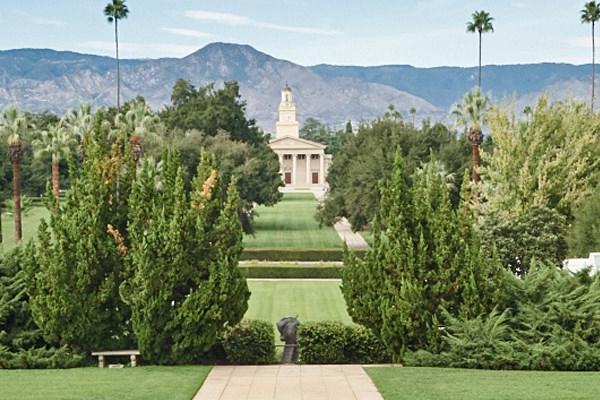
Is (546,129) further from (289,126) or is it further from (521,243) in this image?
(289,126)

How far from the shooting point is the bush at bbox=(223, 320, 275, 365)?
1909 centimetres

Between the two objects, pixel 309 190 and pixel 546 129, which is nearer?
pixel 546 129

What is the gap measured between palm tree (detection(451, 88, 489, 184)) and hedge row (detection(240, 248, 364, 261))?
8151mm

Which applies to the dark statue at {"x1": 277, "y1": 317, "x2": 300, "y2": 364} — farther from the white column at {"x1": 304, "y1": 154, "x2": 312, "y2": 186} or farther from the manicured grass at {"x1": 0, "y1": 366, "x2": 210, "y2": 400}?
the white column at {"x1": 304, "y1": 154, "x2": 312, "y2": 186}

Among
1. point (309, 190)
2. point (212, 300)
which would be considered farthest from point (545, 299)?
point (309, 190)

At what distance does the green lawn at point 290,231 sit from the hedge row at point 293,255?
7.65 metres

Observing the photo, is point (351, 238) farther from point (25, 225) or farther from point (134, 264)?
point (134, 264)

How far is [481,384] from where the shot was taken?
14578 mm

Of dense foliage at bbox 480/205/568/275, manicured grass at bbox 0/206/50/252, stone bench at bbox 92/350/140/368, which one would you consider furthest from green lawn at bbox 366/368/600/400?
manicured grass at bbox 0/206/50/252

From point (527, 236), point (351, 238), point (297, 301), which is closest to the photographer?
point (297, 301)

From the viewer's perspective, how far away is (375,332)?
746 inches

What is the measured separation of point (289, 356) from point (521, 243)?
17.3 m

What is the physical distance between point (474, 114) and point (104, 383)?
117ft

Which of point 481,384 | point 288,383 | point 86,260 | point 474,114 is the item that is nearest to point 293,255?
point 474,114
